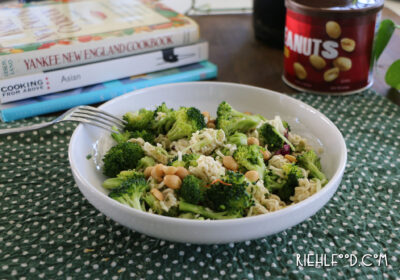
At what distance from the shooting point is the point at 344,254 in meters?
0.87

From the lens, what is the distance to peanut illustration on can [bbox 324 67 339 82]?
1465 mm

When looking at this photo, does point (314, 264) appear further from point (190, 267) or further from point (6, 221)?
point (6, 221)

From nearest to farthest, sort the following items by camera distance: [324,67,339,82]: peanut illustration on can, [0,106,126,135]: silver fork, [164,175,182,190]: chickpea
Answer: [164,175,182,190]: chickpea < [0,106,126,135]: silver fork < [324,67,339,82]: peanut illustration on can

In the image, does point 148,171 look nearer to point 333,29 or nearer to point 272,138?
point 272,138

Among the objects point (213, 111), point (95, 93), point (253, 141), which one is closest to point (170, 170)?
point (253, 141)

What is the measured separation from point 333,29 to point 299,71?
0.19 meters

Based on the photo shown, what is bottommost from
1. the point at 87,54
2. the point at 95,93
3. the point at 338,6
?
the point at 95,93

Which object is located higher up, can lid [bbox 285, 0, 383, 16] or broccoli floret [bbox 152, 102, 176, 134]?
can lid [bbox 285, 0, 383, 16]

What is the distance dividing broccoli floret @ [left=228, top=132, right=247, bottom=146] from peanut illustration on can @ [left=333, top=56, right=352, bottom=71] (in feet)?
1.81

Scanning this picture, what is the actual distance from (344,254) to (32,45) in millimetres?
1105

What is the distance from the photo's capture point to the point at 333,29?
1.39 meters

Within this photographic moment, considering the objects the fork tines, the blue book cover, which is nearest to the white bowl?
the fork tines

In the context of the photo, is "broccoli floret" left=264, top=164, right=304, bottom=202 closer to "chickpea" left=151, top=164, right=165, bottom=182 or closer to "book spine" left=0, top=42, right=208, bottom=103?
"chickpea" left=151, top=164, right=165, bottom=182

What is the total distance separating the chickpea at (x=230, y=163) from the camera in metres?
0.95
